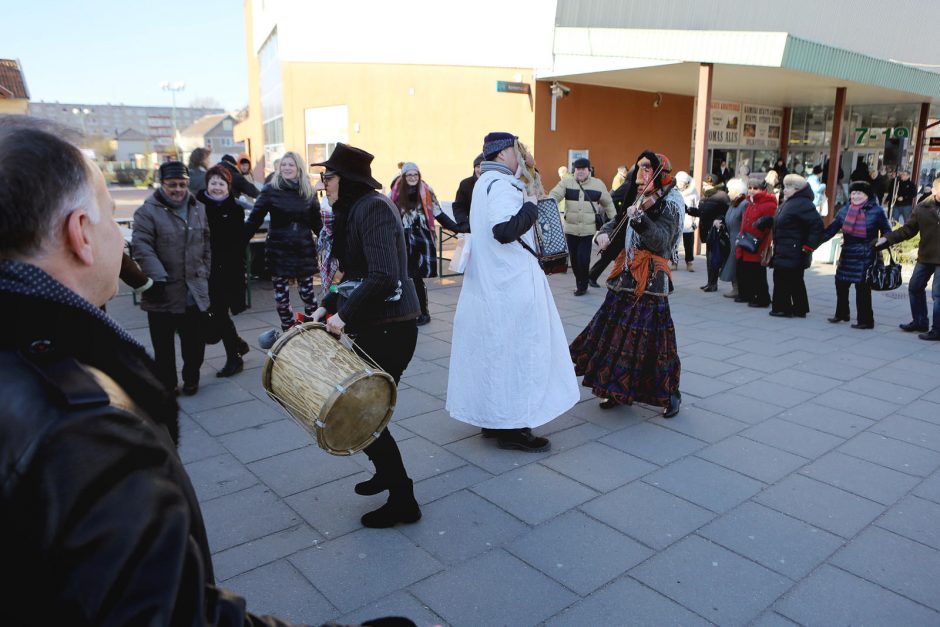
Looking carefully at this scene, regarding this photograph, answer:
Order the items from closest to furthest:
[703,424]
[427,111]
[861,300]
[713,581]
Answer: [713,581] → [703,424] → [861,300] → [427,111]

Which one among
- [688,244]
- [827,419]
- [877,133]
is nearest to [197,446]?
[827,419]

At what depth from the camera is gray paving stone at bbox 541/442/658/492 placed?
4152 millimetres

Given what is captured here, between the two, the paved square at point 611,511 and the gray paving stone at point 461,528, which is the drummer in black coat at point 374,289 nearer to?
the gray paving stone at point 461,528

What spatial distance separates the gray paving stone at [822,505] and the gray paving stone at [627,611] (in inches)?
47.2

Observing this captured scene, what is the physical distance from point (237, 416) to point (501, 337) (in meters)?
2.16

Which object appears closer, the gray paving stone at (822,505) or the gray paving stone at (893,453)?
the gray paving stone at (822,505)

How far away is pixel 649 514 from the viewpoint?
375 cm

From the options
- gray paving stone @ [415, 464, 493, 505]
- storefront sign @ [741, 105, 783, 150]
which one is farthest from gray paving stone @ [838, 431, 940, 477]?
storefront sign @ [741, 105, 783, 150]

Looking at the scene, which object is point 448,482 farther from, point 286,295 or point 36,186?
point 286,295

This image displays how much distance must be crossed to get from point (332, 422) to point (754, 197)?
314 inches

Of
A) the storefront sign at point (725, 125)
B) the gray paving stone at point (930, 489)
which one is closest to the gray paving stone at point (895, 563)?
the gray paving stone at point (930, 489)

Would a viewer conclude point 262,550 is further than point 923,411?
No

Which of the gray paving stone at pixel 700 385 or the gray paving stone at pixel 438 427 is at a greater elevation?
the gray paving stone at pixel 700 385

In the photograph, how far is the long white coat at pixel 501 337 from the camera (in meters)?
4.33
